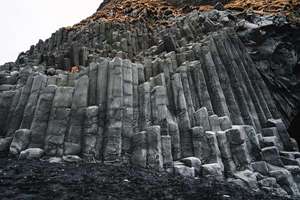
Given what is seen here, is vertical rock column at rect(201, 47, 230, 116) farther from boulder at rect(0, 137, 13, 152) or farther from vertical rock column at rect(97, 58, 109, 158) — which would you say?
boulder at rect(0, 137, 13, 152)

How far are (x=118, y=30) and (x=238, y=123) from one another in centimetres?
1571

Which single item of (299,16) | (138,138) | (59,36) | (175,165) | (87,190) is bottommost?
(87,190)

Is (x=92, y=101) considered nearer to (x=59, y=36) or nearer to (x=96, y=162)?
(x=96, y=162)

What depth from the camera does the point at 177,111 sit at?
16594 mm

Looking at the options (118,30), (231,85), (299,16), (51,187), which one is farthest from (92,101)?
(299,16)

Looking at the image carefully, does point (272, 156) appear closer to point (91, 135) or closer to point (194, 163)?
point (194, 163)

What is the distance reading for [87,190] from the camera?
10.5m

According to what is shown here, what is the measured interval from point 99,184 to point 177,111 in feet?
20.8

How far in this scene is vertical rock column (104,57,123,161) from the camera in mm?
13953

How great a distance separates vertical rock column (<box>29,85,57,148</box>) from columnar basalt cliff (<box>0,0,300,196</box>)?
0.04m

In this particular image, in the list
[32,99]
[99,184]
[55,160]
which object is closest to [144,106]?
[55,160]

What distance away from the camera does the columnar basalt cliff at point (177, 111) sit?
14242 mm

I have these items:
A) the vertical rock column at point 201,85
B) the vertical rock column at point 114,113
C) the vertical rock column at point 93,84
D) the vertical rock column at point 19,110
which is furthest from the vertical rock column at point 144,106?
the vertical rock column at point 19,110

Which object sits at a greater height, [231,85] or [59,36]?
[59,36]
